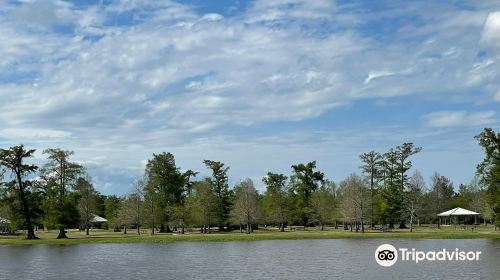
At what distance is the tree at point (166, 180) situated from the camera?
119 metres

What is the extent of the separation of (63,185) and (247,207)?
34.5 meters

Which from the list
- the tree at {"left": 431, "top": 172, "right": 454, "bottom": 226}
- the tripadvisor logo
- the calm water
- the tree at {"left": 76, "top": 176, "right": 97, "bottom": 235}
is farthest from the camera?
the tree at {"left": 431, "top": 172, "right": 454, "bottom": 226}

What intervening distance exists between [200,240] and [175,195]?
40.3 metres

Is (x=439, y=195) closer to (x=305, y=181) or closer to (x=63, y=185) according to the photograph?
(x=305, y=181)

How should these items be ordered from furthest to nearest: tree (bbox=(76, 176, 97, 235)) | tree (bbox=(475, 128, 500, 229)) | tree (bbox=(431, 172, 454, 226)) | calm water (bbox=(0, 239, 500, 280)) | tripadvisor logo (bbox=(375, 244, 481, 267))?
tree (bbox=(431, 172, 454, 226))
tree (bbox=(76, 176, 97, 235))
tree (bbox=(475, 128, 500, 229))
tripadvisor logo (bbox=(375, 244, 481, 267))
calm water (bbox=(0, 239, 500, 280))

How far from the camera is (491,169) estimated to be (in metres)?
92.8

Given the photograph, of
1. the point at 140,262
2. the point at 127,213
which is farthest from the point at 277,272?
the point at 127,213

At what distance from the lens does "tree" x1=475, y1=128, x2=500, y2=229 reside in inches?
3568

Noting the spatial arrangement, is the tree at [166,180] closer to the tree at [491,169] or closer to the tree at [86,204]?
the tree at [86,204]

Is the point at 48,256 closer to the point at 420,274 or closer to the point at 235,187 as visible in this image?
the point at 420,274

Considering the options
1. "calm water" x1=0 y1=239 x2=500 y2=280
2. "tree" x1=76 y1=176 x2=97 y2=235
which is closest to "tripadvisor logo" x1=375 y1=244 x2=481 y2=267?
"calm water" x1=0 y1=239 x2=500 y2=280

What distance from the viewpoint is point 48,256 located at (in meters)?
60.7

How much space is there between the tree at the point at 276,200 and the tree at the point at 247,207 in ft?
24.6

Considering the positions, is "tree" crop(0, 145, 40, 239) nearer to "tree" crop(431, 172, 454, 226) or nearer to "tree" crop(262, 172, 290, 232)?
"tree" crop(262, 172, 290, 232)
